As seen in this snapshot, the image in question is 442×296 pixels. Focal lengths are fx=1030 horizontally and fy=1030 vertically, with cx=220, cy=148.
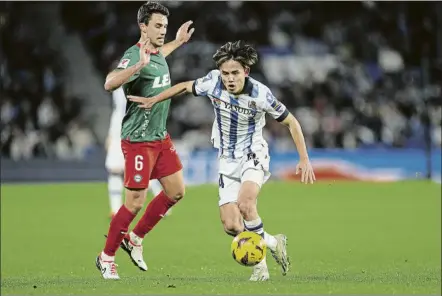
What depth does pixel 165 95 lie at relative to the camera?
8.69m

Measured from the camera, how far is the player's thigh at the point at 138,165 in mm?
9016

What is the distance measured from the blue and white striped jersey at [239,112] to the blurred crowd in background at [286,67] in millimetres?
14588

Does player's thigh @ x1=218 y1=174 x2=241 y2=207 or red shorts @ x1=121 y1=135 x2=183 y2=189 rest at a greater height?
red shorts @ x1=121 y1=135 x2=183 y2=189

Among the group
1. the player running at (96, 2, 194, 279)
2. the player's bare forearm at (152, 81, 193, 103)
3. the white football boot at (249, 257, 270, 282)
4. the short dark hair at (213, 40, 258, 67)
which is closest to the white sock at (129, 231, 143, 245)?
the player running at (96, 2, 194, 279)

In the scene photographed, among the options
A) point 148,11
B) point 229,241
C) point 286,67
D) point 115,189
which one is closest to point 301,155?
point 148,11

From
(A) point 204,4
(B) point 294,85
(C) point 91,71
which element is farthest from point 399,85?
(C) point 91,71

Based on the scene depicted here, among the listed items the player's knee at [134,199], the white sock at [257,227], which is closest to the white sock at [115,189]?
the player's knee at [134,199]

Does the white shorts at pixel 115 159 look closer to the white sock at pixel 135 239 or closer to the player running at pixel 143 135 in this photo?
the white sock at pixel 135 239

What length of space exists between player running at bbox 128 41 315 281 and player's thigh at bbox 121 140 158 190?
15.4 inches

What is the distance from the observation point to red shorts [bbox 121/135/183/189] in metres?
9.02

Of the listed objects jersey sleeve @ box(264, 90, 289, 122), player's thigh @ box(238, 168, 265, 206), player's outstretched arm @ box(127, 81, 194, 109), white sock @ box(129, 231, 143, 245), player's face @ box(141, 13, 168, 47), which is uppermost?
player's face @ box(141, 13, 168, 47)

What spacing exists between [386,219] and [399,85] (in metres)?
11.0

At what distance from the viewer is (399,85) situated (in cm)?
2642

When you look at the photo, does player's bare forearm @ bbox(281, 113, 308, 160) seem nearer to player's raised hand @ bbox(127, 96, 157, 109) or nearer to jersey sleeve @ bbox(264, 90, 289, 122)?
jersey sleeve @ bbox(264, 90, 289, 122)
